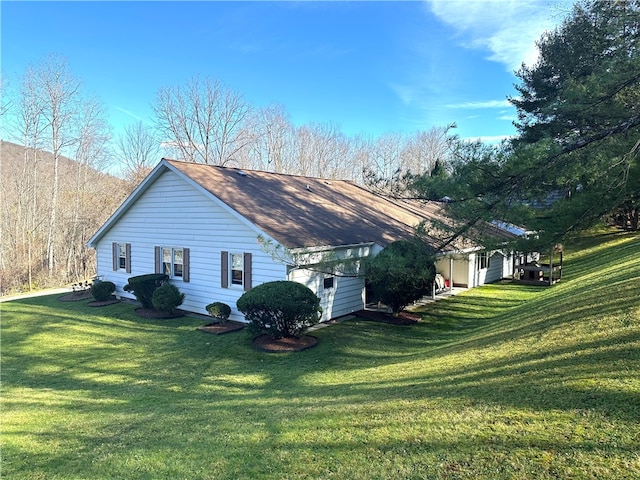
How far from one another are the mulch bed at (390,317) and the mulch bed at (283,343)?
9.72 ft

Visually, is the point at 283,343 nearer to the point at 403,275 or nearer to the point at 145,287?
the point at 403,275

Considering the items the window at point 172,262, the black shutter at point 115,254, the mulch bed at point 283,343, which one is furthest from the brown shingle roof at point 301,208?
the black shutter at point 115,254

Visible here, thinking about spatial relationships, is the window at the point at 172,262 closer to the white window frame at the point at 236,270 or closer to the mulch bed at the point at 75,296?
the white window frame at the point at 236,270

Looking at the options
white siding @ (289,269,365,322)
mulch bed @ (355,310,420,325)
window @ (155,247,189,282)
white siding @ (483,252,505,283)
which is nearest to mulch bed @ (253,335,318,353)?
white siding @ (289,269,365,322)

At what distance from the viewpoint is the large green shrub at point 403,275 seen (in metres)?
11.5

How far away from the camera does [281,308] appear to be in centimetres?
1065

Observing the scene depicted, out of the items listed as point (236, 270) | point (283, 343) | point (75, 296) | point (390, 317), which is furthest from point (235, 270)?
point (75, 296)

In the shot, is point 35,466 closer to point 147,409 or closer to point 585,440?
point 147,409

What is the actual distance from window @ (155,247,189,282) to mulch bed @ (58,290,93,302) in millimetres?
4513

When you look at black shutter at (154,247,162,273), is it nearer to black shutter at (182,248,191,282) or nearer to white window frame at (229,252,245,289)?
black shutter at (182,248,191,282)

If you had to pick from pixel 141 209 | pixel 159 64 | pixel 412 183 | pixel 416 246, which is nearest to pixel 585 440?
pixel 412 183

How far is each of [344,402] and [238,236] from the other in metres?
7.94

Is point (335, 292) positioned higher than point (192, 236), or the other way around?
point (192, 236)

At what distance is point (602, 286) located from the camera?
11438 millimetres
